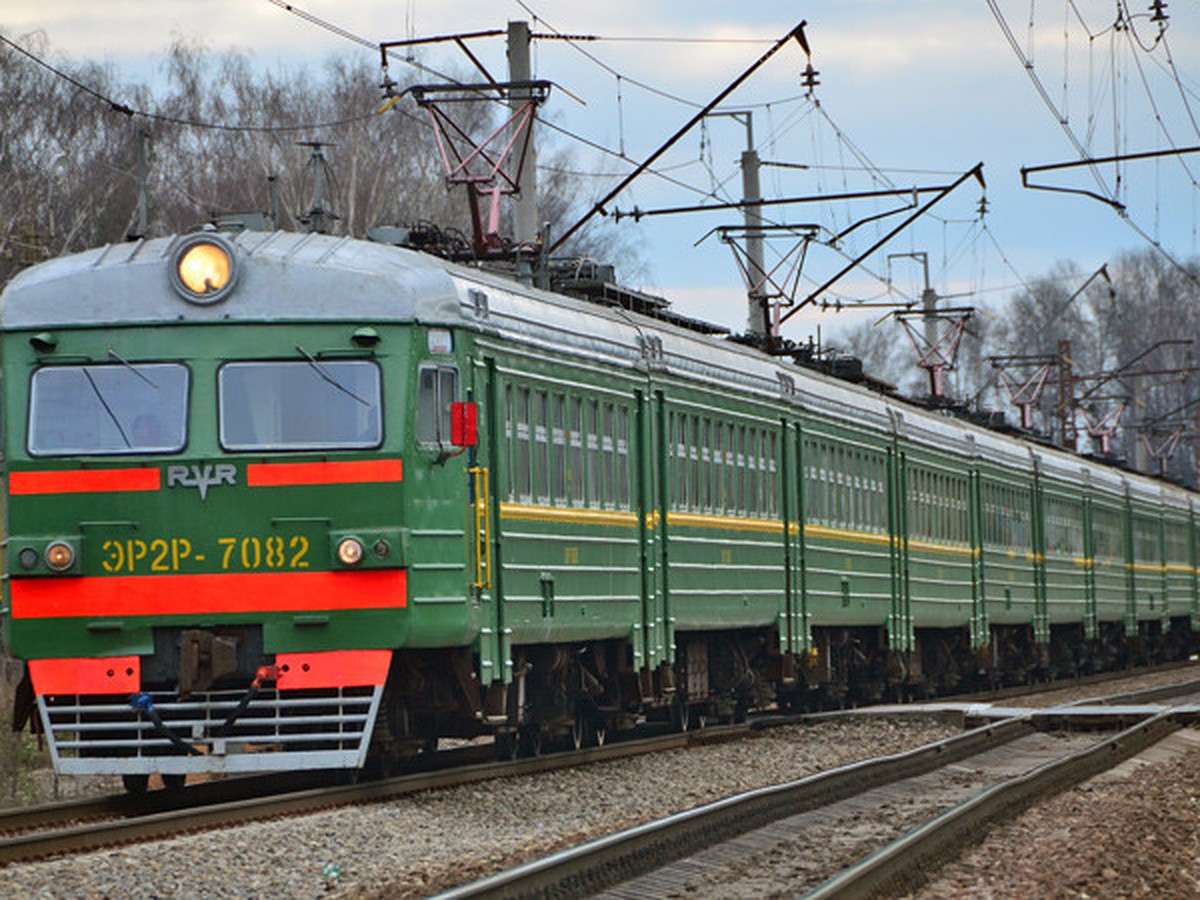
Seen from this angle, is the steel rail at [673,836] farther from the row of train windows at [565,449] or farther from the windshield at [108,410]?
the windshield at [108,410]

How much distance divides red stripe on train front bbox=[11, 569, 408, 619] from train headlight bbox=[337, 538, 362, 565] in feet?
0.24

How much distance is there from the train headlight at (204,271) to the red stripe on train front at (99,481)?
100 centimetres

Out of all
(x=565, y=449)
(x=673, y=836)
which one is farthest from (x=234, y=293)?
(x=673, y=836)

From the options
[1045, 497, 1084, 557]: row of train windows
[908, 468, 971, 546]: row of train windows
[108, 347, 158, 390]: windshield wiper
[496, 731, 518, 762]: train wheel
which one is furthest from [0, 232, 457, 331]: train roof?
[1045, 497, 1084, 557]: row of train windows

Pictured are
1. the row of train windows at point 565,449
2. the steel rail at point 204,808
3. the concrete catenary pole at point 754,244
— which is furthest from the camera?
the concrete catenary pole at point 754,244

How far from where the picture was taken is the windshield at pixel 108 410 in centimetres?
1310

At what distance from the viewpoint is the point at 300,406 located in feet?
43.2

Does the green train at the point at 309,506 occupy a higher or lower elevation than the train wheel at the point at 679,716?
higher

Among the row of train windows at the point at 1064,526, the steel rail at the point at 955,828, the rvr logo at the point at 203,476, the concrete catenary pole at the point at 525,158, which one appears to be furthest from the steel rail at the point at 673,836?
the row of train windows at the point at 1064,526

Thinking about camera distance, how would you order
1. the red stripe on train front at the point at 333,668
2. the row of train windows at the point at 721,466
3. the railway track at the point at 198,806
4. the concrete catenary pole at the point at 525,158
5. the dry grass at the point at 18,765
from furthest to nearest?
1. the concrete catenary pole at the point at 525,158
2. the row of train windows at the point at 721,466
3. the dry grass at the point at 18,765
4. the red stripe on train front at the point at 333,668
5. the railway track at the point at 198,806

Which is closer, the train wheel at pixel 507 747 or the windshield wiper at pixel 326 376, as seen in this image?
the windshield wiper at pixel 326 376

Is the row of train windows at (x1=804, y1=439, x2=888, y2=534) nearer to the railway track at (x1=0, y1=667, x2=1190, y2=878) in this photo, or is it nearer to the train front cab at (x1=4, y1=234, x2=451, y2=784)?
the railway track at (x1=0, y1=667, x2=1190, y2=878)

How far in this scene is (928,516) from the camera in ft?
89.7

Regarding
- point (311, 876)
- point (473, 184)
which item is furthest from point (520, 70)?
point (311, 876)
